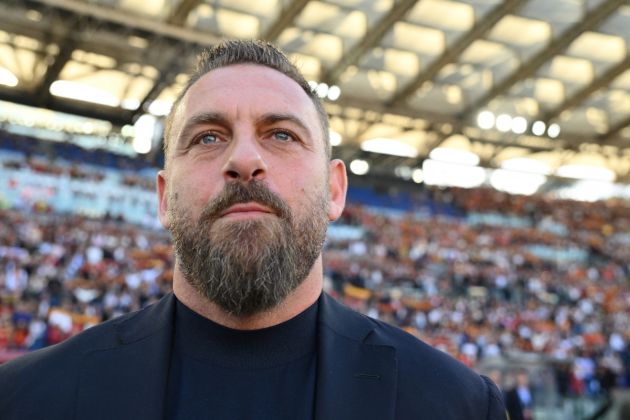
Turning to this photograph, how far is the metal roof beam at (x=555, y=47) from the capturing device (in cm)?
1769

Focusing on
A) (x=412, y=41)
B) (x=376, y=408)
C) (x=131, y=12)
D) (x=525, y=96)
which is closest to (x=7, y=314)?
(x=131, y=12)

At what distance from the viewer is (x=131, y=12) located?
15.9 m

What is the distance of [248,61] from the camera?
1469mm

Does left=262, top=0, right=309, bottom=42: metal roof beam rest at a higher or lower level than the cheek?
higher

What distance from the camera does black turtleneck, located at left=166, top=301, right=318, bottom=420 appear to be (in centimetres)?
128

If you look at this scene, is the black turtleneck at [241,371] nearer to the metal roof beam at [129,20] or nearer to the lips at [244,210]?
the lips at [244,210]

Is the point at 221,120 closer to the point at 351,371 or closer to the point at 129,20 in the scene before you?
the point at 351,371

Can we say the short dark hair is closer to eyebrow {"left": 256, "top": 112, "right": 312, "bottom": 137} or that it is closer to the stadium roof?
eyebrow {"left": 256, "top": 112, "right": 312, "bottom": 137}

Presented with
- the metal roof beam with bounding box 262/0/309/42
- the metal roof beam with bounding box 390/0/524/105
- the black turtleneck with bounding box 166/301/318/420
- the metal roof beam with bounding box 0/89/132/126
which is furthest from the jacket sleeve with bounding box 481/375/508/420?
the metal roof beam with bounding box 0/89/132/126

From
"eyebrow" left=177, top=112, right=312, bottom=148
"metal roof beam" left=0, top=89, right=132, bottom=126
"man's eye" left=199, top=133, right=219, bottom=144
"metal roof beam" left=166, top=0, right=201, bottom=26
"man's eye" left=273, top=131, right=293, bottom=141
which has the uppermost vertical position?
"metal roof beam" left=166, top=0, right=201, bottom=26

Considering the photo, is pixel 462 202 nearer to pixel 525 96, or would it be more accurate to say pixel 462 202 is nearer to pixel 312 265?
pixel 525 96

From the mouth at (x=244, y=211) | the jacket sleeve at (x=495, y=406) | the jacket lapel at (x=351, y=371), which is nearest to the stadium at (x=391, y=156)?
the jacket sleeve at (x=495, y=406)

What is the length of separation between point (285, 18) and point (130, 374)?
16.6 metres

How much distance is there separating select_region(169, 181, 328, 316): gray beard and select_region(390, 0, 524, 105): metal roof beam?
58.1 feet
